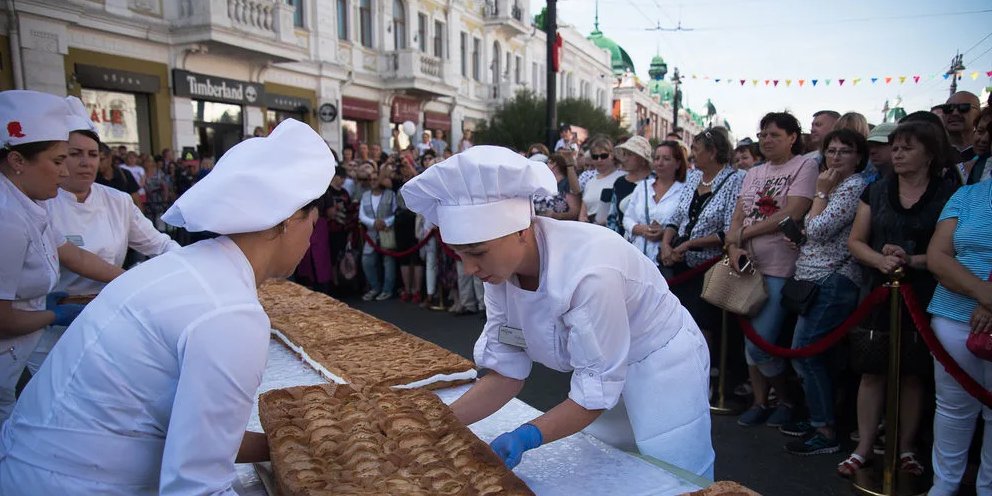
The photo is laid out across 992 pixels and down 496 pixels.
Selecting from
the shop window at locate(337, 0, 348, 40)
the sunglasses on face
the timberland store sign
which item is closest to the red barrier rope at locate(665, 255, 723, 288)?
the sunglasses on face

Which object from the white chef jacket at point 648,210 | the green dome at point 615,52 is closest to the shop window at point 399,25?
the white chef jacket at point 648,210

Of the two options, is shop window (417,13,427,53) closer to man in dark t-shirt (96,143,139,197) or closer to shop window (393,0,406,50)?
shop window (393,0,406,50)

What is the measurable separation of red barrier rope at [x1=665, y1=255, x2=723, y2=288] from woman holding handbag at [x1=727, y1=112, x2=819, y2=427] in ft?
1.06

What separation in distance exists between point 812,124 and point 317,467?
5.07 m

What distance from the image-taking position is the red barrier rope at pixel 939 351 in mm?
2779

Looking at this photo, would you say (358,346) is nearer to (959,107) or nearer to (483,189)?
(483,189)

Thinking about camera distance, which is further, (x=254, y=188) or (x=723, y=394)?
(x=723, y=394)

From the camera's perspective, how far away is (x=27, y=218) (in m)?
2.37

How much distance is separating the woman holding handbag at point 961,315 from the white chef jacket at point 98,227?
3.88 metres

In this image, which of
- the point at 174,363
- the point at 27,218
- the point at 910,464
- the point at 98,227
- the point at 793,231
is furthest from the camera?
the point at 793,231

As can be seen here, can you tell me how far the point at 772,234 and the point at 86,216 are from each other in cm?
417

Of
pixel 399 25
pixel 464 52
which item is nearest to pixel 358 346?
pixel 399 25

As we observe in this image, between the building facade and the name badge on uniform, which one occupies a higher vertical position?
the building facade

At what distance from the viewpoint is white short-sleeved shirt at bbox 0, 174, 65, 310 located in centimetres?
224
